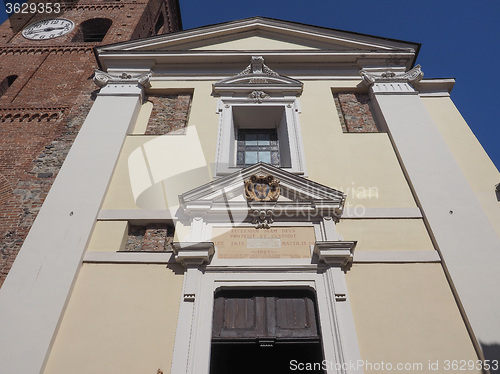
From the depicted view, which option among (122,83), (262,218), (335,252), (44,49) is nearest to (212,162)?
(262,218)

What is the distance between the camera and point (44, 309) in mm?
5375

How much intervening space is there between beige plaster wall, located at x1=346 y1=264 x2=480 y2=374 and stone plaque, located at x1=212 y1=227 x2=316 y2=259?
2.82ft

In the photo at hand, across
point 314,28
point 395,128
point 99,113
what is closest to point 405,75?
point 395,128

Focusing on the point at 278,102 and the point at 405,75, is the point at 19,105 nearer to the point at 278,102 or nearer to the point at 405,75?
the point at 278,102

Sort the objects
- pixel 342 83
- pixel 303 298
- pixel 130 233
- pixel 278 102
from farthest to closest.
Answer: pixel 342 83 < pixel 278 102 < pixel 130 233 < pixel 303 298

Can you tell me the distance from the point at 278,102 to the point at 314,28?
3.10 m

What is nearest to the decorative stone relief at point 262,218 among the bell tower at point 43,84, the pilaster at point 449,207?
the pilaster at point 449,207

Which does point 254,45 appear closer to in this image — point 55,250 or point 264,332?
point 55,250

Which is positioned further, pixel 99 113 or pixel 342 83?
pixel 342 83

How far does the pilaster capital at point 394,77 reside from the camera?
9344mm

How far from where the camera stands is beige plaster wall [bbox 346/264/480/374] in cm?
509

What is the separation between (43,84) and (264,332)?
10261 millimetres

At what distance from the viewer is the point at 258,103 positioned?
29.8 ft

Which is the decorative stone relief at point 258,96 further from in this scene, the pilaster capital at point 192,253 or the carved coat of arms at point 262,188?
the pilaster capital at point 192,253
